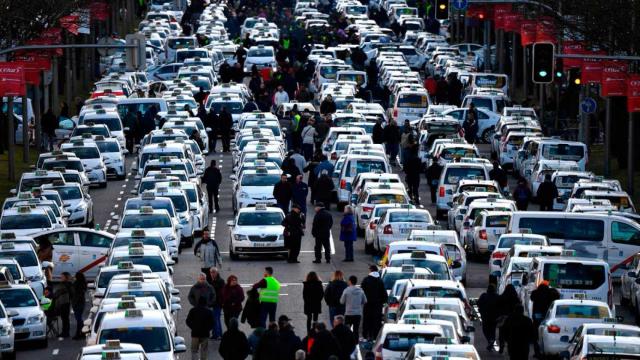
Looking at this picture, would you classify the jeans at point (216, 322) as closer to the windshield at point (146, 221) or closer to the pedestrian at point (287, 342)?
the pedestrian at point (287, 342)

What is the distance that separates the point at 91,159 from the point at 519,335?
96.1 ft

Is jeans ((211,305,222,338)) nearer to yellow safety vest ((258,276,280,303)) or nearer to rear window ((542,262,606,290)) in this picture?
yellow safety vest ((258,276,280,303))

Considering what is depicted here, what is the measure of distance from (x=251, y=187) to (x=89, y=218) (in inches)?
162

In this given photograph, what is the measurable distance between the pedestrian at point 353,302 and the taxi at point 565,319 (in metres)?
3.08

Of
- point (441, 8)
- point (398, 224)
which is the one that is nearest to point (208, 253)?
point (398, 224)

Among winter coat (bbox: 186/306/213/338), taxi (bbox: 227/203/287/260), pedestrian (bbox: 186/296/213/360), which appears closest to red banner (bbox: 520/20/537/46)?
taxi (bbox: 227/203/287/260)

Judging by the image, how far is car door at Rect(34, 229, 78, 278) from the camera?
47.0 m

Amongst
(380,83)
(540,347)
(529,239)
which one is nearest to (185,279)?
(529,239)

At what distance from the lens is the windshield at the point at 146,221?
4953cm

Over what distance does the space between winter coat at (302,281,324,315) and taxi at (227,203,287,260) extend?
11005 millimetres

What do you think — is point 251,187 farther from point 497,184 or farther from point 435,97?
point 435,97

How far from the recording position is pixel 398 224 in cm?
4922

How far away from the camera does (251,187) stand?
2213 inches

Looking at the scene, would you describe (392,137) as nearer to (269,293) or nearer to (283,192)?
→ (283,192)
